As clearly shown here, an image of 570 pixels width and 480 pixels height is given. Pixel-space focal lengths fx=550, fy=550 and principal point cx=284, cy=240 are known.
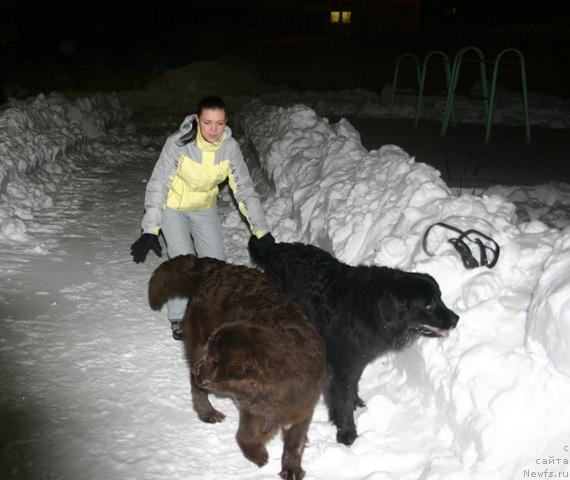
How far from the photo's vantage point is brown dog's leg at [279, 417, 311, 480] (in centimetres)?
332

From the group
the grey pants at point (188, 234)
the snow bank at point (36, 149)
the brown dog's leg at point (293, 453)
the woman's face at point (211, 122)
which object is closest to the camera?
the brown dog's leg at point (293, 453)

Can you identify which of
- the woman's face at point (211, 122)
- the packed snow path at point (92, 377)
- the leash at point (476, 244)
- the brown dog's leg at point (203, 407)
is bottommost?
the packed snow path at point (92, 377)

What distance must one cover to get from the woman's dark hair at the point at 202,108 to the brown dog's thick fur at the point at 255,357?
1442 mm

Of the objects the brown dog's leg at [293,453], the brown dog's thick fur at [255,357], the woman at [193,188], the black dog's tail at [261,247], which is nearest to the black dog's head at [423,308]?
the brown dog's thick fur at [255,357]

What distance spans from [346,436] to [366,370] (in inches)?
36.8

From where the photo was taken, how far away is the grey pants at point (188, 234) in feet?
16.7

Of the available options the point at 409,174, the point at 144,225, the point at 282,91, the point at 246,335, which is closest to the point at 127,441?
the point at 246,335

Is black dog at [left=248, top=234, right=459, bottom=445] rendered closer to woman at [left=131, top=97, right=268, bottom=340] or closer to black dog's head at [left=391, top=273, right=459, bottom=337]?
black dog's head at [left=391, top=273, right=459, bottom=337]

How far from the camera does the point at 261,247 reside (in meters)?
4.98

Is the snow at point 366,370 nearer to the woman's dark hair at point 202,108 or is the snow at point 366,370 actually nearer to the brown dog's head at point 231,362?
the brown dog's head at point 231,362

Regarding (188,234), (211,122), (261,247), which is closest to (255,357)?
(261,247)

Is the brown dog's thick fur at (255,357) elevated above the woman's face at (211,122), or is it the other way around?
the woman's face at (211,122)

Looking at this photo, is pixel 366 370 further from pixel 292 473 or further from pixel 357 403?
pixel 292 473

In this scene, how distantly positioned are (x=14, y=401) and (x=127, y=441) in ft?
3.20
